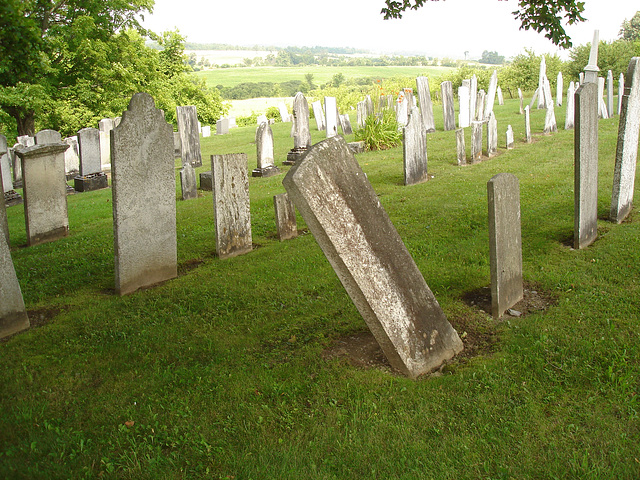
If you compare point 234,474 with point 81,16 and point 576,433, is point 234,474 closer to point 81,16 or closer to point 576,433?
point 576,433

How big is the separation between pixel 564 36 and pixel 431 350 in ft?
22.4

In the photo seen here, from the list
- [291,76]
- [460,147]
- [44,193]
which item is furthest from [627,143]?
[291,76]

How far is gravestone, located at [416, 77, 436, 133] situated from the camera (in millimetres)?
18688

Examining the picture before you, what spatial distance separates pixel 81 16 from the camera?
72.4 ft

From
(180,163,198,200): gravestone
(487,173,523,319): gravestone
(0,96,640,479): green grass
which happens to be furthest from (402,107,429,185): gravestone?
(487,173,523,319): gravestone

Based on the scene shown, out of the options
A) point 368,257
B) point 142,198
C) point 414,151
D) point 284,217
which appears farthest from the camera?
point 414,151

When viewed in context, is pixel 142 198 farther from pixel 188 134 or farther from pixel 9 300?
pixel 188 134

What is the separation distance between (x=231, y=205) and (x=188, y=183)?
15.0 ft

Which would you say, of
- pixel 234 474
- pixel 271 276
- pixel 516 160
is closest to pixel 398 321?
pixel 234 474

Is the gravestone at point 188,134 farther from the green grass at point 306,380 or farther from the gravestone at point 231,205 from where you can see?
the green grass at point 306,380

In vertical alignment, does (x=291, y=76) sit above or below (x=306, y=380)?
above

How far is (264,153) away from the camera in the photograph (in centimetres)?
1412

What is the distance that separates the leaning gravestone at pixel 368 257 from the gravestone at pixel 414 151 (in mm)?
7198

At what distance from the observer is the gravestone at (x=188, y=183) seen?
1134 cm
